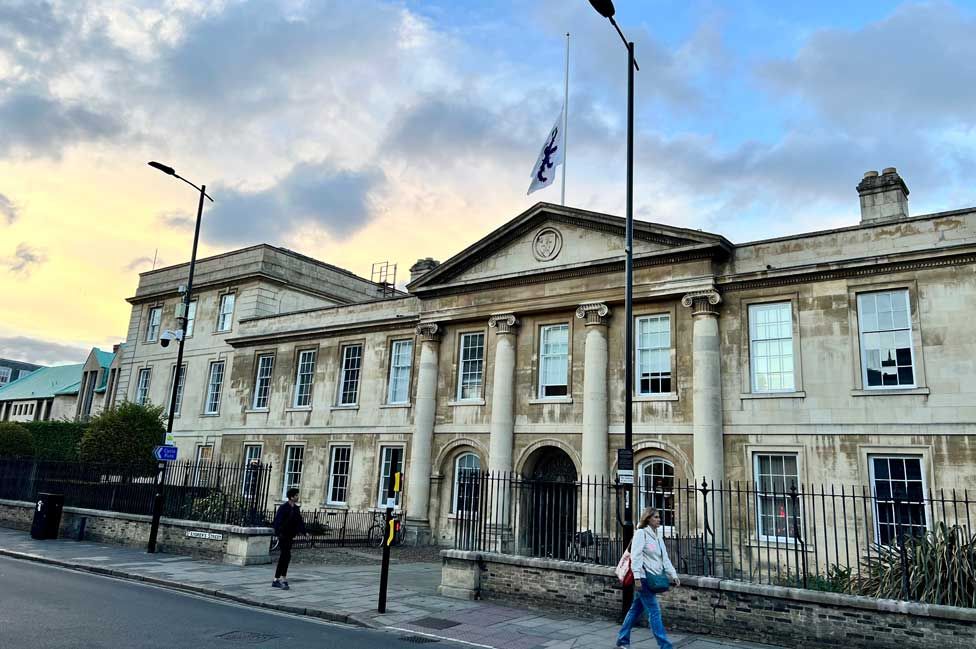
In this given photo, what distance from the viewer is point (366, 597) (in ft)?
43.4

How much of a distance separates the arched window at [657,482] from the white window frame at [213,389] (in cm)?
2171

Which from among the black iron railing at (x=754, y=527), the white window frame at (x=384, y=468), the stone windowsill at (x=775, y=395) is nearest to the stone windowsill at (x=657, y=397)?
the stone windowsill at (x=775, y=395)

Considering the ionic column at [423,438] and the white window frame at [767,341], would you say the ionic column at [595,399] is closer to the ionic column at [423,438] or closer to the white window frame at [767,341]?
the white window frame at [767,341]

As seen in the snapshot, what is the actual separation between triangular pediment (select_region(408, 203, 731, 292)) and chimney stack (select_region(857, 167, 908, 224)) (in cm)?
386

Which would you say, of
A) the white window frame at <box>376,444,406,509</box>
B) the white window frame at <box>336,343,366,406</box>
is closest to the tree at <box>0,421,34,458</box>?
the white window frame at <box>336,343,366,406</box>

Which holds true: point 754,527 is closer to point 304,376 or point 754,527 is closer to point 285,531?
point 285,531

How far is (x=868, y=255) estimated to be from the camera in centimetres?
1805

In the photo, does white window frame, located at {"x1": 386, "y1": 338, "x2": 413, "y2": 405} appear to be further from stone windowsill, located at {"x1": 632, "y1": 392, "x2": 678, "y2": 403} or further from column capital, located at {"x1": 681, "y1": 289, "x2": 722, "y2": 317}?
column capital, located at {"x1": 681, "y1": 289, "x2": 722, "y2": 317}

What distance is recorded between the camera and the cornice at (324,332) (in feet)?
90.2

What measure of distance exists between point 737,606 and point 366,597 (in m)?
6.63

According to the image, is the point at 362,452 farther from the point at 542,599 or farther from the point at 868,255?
the point at 868,255

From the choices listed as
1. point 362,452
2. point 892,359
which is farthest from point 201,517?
point 892,359

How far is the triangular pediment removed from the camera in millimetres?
20641

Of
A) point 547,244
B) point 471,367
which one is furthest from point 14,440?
point 547,244
